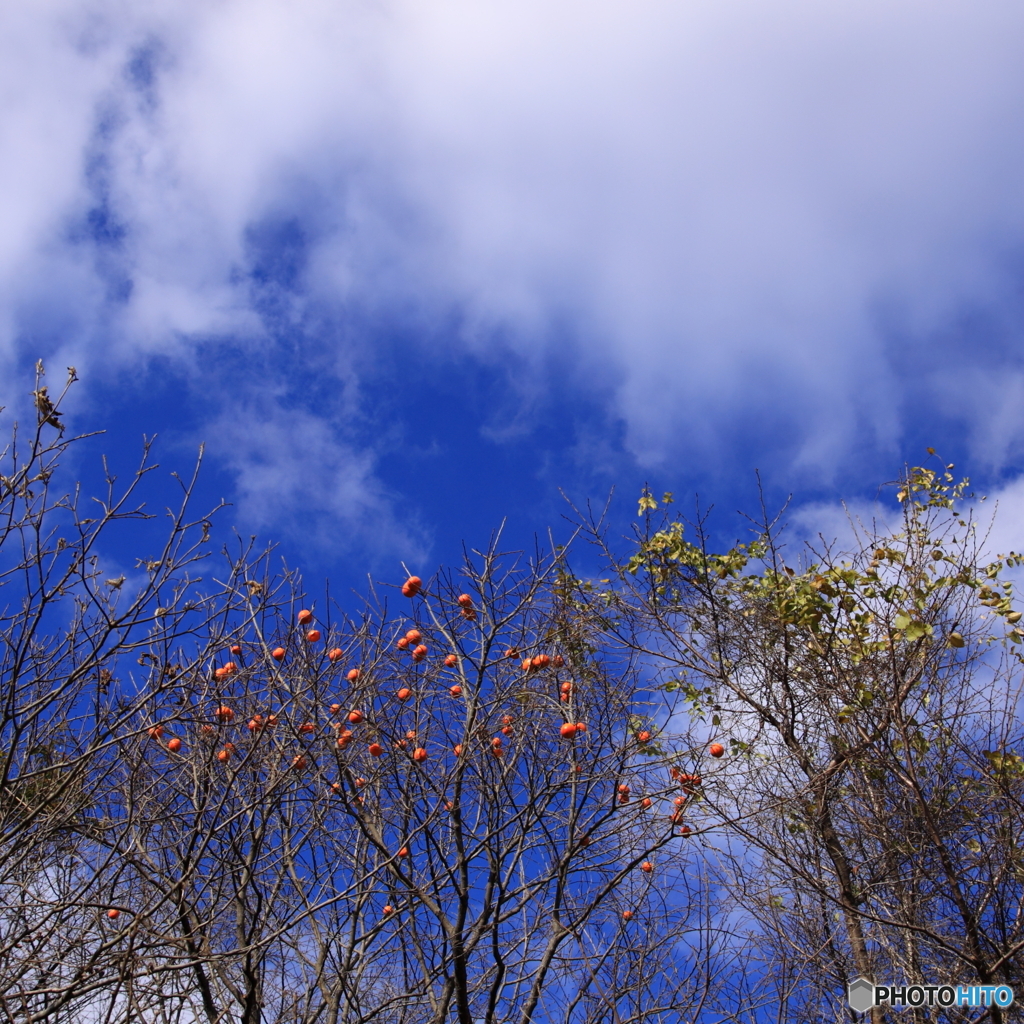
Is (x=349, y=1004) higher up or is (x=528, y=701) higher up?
(x=528, y=701)

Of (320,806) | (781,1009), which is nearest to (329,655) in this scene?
(320,806)

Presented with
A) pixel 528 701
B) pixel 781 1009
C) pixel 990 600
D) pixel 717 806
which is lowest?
pixel 781 1009

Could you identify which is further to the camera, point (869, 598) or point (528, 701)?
point (869, 598)

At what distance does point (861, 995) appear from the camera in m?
5.21

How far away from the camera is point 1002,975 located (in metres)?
4.99

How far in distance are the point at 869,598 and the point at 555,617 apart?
2259 millimetres

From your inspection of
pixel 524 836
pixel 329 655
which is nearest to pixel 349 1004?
pixel 524 836

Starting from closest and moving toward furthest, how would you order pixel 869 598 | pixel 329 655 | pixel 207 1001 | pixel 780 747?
pixel 207 1001
pixel 329 655
pixel 869 598
pixel 780 747

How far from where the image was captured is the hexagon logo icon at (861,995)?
202 inches

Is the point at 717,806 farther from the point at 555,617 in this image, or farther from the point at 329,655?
the point at 329,655

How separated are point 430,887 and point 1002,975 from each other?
12.0ft

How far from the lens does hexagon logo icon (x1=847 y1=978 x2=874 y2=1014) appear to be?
513 cm

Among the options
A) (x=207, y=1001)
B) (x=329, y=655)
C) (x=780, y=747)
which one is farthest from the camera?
(x=780, y=747)

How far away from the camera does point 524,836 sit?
4941mm
